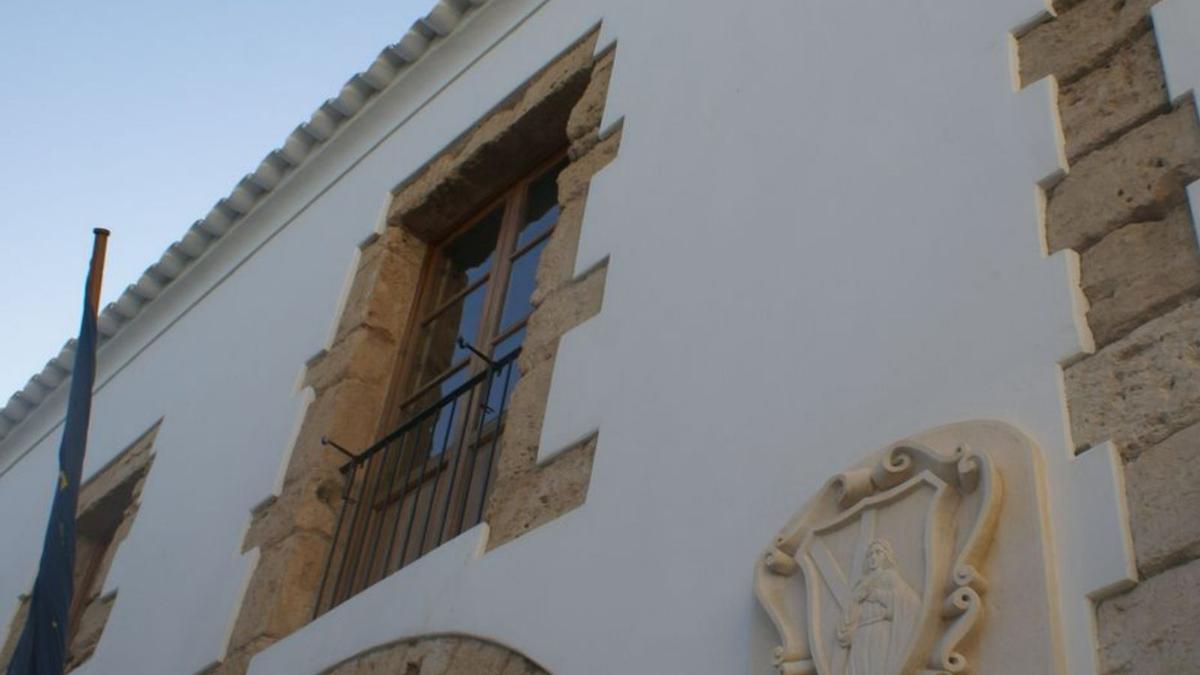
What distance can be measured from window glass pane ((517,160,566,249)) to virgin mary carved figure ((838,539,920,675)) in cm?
268

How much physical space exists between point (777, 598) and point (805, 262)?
853 mm

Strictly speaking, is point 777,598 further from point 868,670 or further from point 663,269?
point 663,269

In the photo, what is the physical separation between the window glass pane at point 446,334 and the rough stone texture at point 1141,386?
8.99ft

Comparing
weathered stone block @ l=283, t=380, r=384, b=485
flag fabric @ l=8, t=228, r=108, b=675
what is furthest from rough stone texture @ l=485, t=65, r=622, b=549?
flag fabric @ l=8, t=228, r=108, b=675

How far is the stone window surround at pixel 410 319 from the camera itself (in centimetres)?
372

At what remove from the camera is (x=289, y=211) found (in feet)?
20.9

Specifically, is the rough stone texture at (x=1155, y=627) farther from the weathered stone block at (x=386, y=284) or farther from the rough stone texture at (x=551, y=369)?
the weathered stone block at (x=386, y=284)

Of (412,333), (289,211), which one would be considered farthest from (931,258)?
(289,211)

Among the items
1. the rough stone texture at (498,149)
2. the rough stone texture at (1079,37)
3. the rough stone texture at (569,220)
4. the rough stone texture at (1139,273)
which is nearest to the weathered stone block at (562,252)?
the rough stone texture at (569,220)

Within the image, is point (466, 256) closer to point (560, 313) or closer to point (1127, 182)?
point (560, 313)

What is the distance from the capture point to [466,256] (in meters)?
5.39

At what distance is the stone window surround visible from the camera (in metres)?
3.72

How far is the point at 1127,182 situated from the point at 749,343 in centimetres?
87

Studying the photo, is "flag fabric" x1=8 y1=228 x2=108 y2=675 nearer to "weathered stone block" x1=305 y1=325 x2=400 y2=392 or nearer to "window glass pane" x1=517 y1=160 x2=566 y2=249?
"weathered stone block" x1=305 y1=325 x2=400 y2=392
